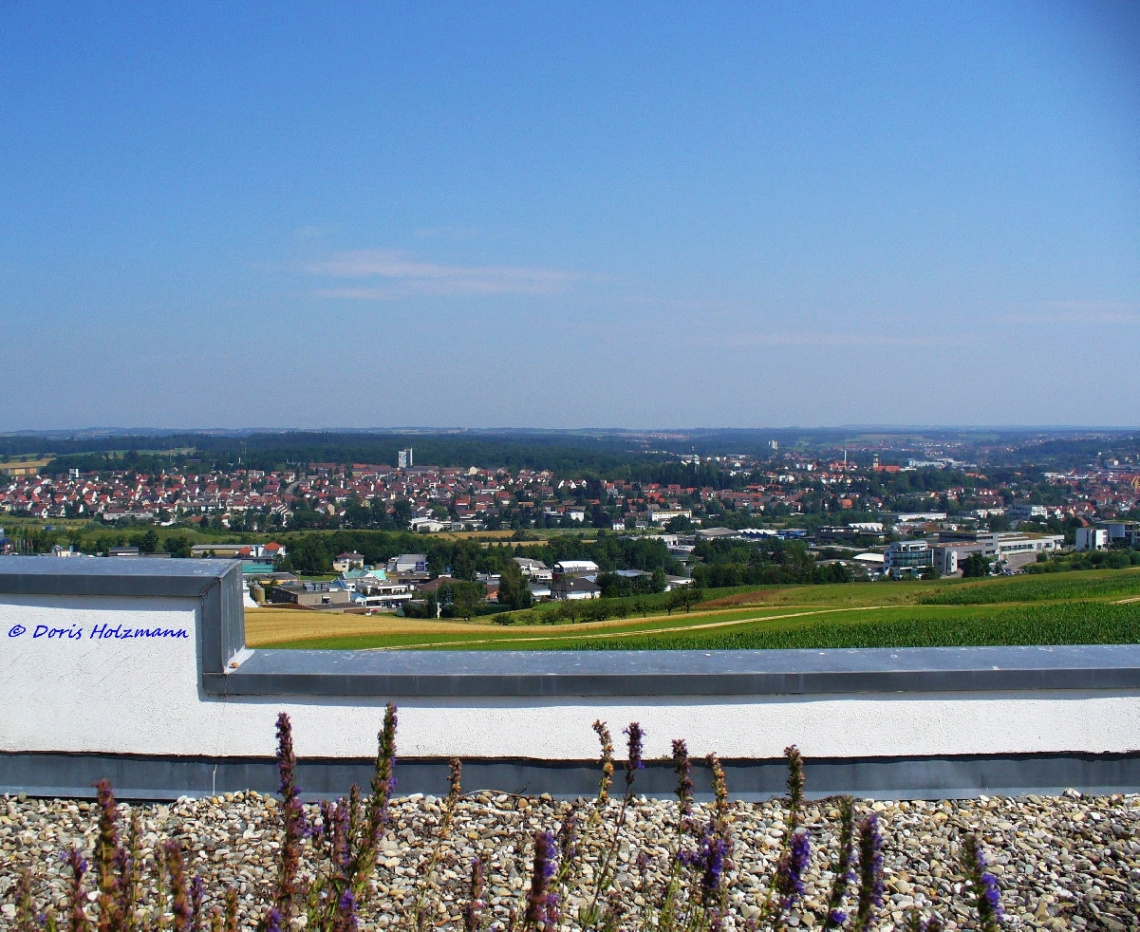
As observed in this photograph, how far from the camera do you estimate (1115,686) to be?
5055mm

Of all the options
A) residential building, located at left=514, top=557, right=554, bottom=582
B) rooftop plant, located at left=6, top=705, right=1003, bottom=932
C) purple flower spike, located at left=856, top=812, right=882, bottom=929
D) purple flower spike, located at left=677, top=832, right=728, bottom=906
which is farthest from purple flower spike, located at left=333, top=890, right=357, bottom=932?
residential building, located at left=514, top=557, right=554, bottom=582

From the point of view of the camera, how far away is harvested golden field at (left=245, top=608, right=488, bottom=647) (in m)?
14.7

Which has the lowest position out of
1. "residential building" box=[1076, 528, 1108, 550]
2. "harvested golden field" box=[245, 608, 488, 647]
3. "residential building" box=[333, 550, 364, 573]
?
"residential building" box=[333, 550, 364, 573]

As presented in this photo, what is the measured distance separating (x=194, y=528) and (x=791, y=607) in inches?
2163

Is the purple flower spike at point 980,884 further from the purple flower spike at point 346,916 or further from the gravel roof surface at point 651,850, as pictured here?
the gravel roof surface at point 651,850

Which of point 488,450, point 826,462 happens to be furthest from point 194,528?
point 826,462

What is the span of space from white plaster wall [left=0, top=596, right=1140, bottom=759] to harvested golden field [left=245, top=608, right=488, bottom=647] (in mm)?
7797

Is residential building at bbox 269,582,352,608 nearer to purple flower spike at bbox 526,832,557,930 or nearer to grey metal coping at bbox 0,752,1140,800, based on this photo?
grey metal coping at bbox 0,752,1140,800

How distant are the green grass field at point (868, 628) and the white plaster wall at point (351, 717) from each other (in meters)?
2.54

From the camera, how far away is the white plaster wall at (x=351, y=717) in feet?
16.2

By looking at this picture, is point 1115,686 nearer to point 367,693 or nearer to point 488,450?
point 367,693

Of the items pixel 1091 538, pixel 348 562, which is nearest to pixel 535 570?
pixel 348 562

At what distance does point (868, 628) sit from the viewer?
12.5 metres

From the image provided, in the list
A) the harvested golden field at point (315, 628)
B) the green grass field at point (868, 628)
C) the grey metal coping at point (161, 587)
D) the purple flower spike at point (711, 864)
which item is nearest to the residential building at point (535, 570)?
the green grass field at point (868, 628)
